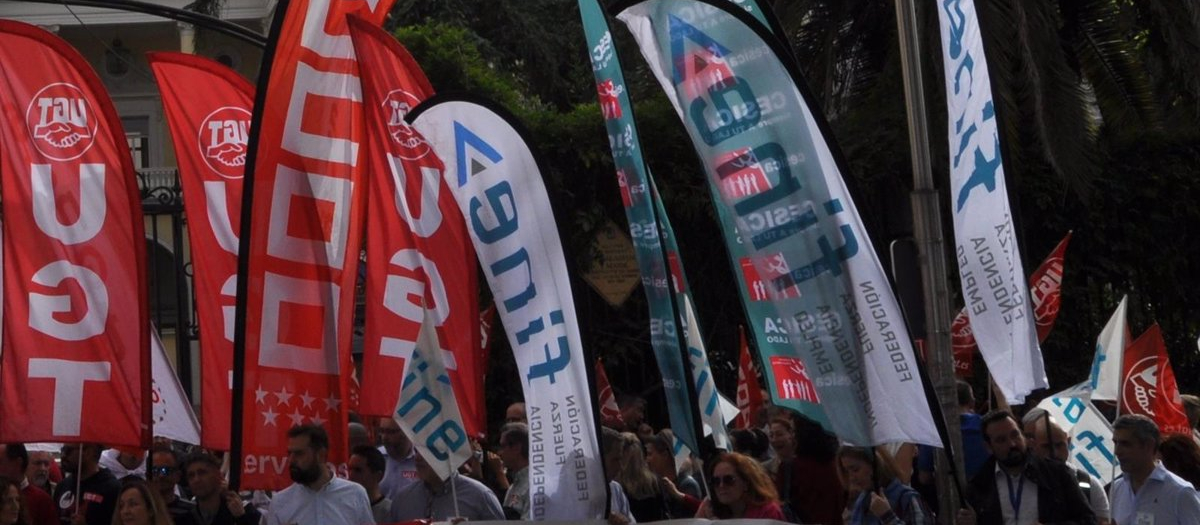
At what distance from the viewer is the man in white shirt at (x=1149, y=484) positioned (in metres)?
8.46

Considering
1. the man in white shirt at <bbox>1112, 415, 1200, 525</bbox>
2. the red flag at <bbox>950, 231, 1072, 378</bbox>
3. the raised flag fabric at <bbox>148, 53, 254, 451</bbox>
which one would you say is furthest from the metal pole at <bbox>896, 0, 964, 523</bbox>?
the red flag at <bbox>950, 231, 1072, 378</bbox>

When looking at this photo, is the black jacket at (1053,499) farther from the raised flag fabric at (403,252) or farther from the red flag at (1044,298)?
the red flag at (1044,298)

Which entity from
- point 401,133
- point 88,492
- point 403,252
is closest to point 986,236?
point 403,252

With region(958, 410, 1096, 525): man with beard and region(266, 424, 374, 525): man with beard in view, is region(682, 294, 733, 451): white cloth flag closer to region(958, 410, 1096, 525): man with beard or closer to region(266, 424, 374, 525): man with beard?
region(958, 410, 1096, 525): man with beard

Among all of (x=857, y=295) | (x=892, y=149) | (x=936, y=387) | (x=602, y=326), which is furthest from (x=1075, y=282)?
(x=857, y=295)

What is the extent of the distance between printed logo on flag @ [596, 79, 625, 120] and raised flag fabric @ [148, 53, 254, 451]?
2.44 m

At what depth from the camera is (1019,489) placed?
8.90 meters

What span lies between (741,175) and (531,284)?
109cm

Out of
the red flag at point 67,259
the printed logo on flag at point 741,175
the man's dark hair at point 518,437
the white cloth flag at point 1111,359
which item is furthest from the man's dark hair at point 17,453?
the white cloth flag at point 1111,359

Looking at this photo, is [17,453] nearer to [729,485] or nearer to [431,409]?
[431,409]

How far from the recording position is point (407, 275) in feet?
32.2

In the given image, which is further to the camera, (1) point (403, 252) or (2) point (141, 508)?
(1) point (403, 252)

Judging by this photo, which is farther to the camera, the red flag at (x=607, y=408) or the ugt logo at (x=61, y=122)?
the red flag at (x=607, y=408)

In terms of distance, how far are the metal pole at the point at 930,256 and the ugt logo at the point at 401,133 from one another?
2.46 meters
